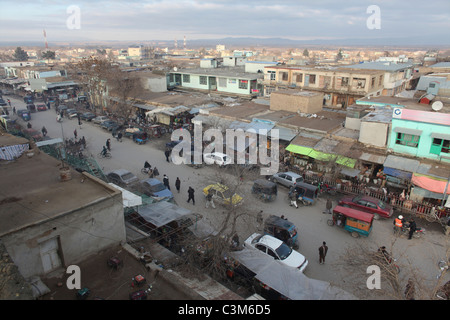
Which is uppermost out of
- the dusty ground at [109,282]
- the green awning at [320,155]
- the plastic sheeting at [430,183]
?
the green awning at [320,155]

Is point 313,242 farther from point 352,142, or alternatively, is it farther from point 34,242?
point 34,242

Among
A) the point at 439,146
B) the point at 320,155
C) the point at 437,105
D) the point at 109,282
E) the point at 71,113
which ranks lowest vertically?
the point at 109,282

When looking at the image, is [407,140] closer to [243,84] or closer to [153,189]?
[153,189]

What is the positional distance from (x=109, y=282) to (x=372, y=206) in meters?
13.0

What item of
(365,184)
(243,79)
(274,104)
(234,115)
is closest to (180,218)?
(365,184)

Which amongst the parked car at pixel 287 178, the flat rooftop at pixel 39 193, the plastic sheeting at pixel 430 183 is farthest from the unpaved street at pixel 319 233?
the flat rooftop at pixel 39 193

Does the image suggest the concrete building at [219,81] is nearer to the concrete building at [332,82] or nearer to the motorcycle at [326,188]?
the concrete building at [332,82]

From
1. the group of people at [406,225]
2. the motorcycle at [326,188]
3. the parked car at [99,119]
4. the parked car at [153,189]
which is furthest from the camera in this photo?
the parked car at [99,119]

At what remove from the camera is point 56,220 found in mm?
8883

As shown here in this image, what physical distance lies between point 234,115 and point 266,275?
18.4 metres

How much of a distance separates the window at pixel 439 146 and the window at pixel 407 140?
0.80 metres

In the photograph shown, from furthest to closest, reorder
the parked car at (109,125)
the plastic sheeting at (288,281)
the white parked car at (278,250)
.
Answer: the parked car at (109,125)
the white parked car at (278,250)
the plastic sheeting at (288,281)

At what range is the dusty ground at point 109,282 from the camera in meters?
8.44

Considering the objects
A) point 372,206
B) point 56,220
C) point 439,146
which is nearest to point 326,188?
point 372,206
